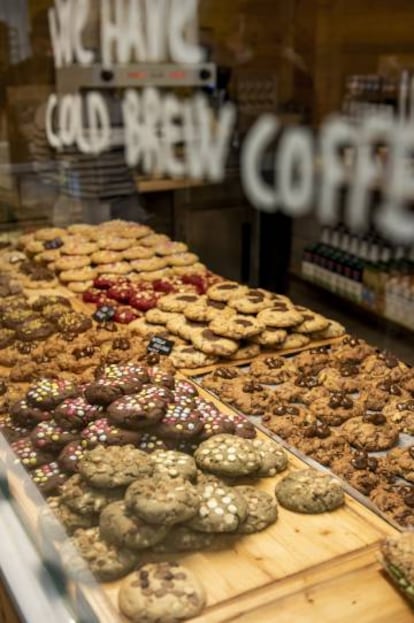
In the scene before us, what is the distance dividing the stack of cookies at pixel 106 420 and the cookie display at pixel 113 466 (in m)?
0.06

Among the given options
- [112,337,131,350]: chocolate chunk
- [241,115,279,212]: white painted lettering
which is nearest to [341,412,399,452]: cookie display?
[112,337,131,350]: chocolate chunk

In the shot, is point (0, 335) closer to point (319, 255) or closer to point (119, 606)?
point (119, 606)

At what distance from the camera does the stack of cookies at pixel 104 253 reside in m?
3.00

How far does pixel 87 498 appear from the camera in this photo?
1.32 m

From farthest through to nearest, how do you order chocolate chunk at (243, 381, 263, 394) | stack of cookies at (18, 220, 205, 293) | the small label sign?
stack of cookies at (18, 220, 205, 293) < the small label sign < chocolate chunk at (243, 381, 263, 394)

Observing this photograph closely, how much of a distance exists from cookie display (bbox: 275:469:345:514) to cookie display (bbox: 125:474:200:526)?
23 centimetres

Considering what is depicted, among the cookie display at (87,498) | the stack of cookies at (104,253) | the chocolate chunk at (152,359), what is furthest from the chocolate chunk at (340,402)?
the stack of cookies at (104,253)

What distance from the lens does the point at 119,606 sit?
1138 millimetres

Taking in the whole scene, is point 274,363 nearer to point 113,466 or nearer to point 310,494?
point 310,494

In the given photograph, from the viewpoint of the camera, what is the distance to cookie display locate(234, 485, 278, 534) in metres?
1.34

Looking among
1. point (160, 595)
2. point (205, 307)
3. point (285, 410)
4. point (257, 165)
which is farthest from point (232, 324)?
point (257, 165)

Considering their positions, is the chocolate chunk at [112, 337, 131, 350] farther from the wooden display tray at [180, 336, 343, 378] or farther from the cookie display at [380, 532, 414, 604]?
the cookie display at [380, 532, 414, 604]

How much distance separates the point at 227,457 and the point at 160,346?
85 cm

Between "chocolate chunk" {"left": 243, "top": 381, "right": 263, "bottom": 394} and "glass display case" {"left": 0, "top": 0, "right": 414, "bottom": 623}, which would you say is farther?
"chocolate chunk" {"left": 243, "top": 381, "right": 263, "bottom": 394}
